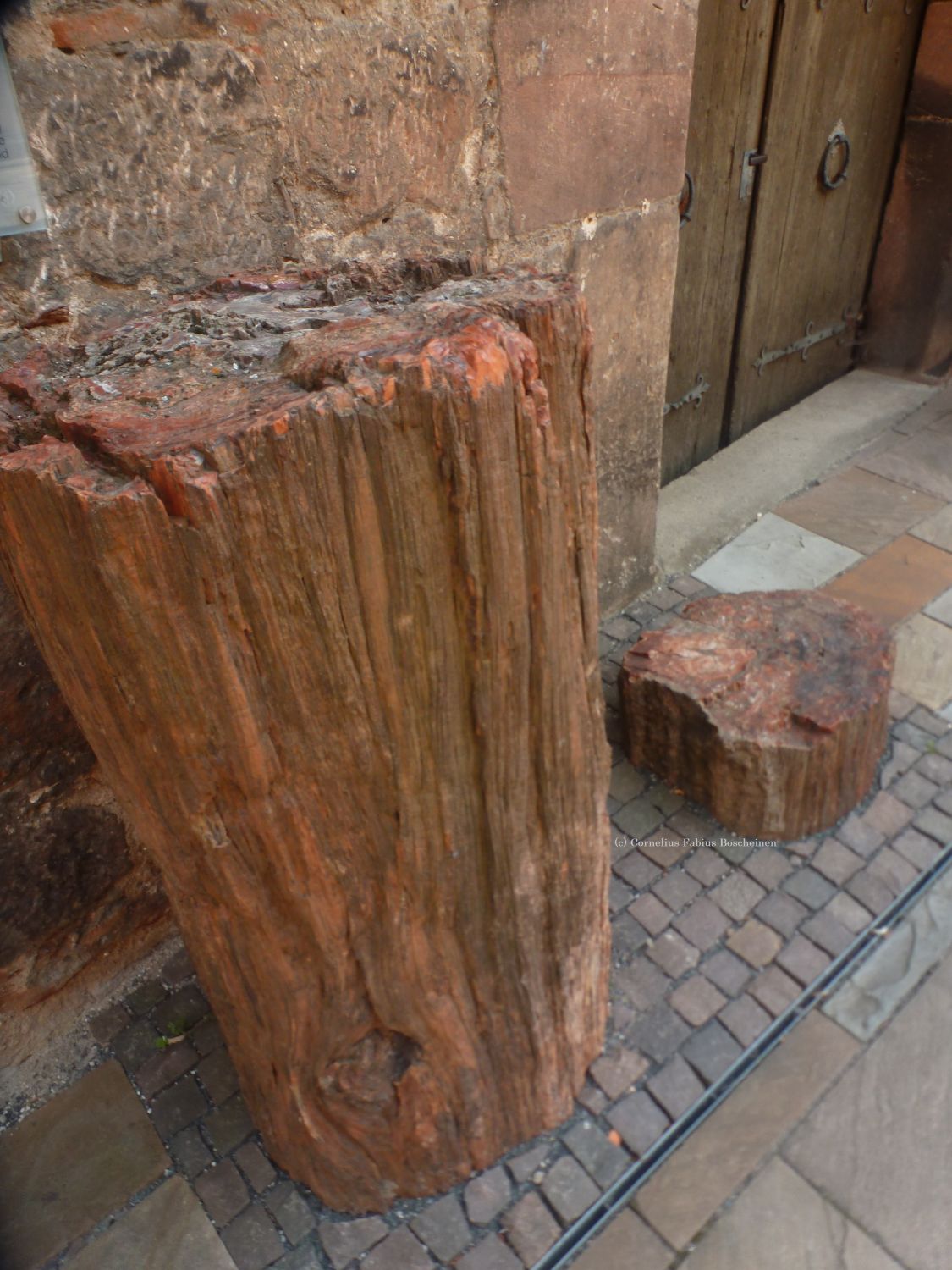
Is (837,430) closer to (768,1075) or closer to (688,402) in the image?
(688,402)

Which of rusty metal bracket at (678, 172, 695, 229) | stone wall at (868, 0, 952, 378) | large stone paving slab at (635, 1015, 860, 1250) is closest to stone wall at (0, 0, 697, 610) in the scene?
rusty metal bracket at (678, 172, 695, 229)

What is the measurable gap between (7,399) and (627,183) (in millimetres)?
1832

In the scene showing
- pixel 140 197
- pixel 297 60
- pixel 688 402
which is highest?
pixel 297 60

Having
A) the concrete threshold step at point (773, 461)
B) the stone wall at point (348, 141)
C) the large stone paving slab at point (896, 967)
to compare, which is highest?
the stone wall at point (348, 141)

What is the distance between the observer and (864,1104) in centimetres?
185

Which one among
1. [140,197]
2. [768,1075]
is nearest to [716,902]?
[768,1075]

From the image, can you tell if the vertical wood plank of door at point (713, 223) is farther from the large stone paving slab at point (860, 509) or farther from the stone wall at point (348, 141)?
the stone wall at point (348, 141)

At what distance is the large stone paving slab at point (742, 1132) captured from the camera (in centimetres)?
171

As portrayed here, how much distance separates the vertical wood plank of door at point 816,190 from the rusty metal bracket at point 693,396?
0.27 meters

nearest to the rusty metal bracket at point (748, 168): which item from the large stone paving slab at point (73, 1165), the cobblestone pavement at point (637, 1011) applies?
the cobblestone pavement at point (637, 1011)

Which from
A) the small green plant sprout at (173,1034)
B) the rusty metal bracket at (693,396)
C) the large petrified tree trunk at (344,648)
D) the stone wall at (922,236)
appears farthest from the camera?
the stone wall at (922,236)

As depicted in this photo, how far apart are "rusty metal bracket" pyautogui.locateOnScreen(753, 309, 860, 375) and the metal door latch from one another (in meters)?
0.80

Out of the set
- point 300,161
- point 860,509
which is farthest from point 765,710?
point 860,509

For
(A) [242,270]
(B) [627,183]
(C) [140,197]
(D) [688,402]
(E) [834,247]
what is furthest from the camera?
(E) [834,247]
